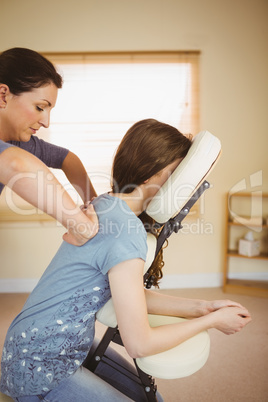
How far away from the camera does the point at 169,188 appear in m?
0.84

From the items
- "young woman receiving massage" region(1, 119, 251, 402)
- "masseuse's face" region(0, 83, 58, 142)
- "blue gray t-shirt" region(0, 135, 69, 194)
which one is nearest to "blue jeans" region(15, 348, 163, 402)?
"young woman receiving massage" region(1, 119, 251, 402)

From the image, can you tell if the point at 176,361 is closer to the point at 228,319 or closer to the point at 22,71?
the point at 228,319

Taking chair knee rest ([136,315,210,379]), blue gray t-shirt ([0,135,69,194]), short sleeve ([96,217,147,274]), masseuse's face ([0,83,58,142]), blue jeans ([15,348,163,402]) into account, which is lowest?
blue jeans ([15,348,163,402])

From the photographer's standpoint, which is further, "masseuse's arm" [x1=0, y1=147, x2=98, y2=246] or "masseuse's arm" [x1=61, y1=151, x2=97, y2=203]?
"masseuse's arm" [x1=61, y1=151, x2=97, y2=203]

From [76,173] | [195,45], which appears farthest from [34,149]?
[195,45]

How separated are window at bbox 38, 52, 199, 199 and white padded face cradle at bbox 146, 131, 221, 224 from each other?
2.19 meters

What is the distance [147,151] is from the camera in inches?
37.6

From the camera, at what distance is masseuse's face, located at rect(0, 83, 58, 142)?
110cm

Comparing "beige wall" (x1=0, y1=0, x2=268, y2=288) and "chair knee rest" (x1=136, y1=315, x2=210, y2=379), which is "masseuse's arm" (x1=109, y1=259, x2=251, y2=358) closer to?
"chair knee rest" (x1=136, y1=315, x2=210, y2=379)

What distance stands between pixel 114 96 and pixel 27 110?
195 centimetres

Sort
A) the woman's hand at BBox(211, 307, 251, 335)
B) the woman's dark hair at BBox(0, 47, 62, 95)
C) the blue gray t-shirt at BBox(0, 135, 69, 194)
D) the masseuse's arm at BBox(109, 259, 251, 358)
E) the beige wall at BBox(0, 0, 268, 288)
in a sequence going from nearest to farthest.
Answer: the masseuse's arm at BBox(109, 259, 251, 358)
the woman's hand at BBox(211, 307, 251, 335)
the woman's dark hair at BBox(0, 47, 62, 95)
the blue gray t-shirt at BBox(0, 135, 69, 194)
the beige wall at BBox(0, 0, 268, 288)

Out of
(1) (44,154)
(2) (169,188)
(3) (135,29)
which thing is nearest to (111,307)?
(2) (169,188)

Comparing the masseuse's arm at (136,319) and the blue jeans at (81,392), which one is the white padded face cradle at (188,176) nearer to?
the masseuse's arm at (136,319)

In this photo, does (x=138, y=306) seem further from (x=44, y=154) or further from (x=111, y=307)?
(x=44, y=154)
